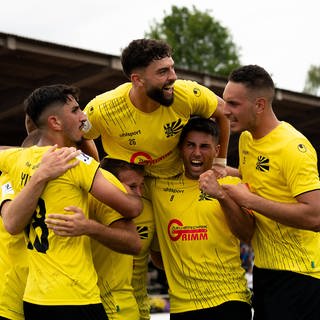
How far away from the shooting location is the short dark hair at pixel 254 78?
5.08 metres

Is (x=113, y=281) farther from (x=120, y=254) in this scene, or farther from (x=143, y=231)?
(x=143, y=231)

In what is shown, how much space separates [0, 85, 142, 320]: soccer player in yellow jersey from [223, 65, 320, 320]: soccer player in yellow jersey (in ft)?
3.01


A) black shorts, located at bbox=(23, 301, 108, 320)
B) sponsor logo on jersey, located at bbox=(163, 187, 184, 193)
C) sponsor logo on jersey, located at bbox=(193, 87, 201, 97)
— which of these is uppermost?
sponsor logo on jersey, located at bbox=(193, 87, 201, 97)

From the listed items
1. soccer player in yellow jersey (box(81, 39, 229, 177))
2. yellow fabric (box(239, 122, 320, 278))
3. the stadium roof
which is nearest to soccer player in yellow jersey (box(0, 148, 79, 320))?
soccer player in yellow jersey (box(81, 39, 229, 177))

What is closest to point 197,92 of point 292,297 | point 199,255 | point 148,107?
point 148,107

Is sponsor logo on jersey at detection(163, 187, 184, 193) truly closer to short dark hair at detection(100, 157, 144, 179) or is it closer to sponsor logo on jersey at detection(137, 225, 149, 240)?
short dark hair at detection(100, 157, 144, 179)

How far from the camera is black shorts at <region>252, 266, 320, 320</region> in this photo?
500 centimetres

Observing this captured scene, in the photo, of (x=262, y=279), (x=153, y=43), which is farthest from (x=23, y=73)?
(x=262, y=279)

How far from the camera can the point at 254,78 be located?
509 cm

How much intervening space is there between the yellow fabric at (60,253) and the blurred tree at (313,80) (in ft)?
157

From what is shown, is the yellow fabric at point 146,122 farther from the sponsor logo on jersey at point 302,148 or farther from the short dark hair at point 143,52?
the sponsor logo on jersey at point 302,148

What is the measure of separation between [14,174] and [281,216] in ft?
5.66

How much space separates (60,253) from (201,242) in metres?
1.28

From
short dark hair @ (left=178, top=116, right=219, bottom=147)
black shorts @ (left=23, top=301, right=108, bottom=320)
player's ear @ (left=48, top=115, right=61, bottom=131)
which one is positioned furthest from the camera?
short dark hair @ (left=178, top=116, right=219, bottom=147)
